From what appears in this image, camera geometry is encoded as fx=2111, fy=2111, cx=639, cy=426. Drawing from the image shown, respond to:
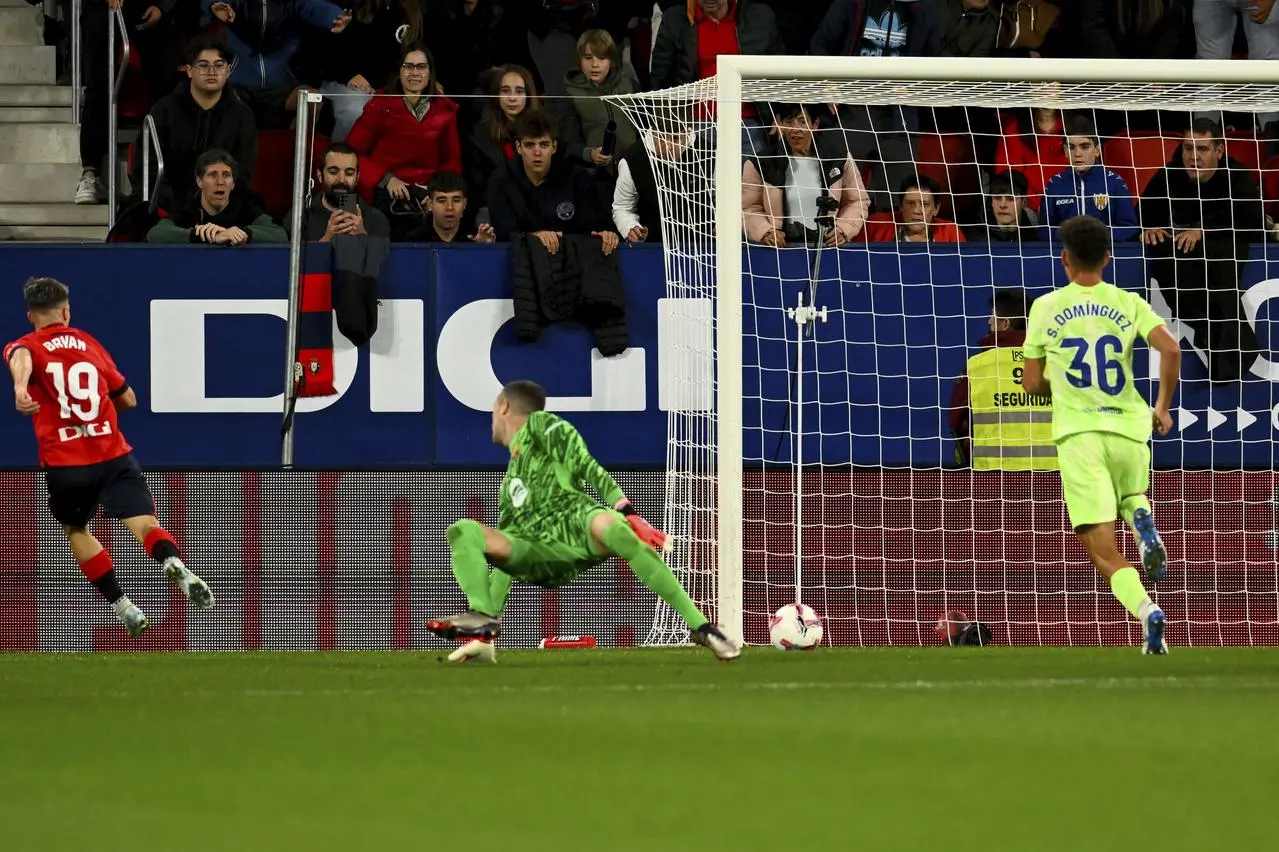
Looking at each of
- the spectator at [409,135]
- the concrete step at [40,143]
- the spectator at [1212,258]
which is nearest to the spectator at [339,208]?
the spectator at [409,135]

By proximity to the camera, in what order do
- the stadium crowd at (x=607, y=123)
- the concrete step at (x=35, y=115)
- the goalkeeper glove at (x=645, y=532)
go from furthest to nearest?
the concrete step at (x=35, y=115)
the stadium crowd at (x=607, y=123)
the goalkeeper glove at (x=645, y=532)

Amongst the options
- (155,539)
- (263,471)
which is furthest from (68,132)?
(155,539)

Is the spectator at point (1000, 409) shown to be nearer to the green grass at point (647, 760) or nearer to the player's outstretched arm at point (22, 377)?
the green grass at point (647, 760)

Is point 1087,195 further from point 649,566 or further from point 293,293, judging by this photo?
point 649,566

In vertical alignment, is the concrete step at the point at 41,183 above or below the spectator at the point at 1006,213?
above

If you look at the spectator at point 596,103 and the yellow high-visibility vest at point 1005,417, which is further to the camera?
the spectator at point 596,103

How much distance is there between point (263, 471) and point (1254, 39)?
305 inches

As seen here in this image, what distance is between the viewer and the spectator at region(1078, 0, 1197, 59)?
14969mm

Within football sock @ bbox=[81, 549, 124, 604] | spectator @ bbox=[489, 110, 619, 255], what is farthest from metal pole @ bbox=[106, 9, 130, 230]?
football sock @ bbox=[81, 549, 124, 604]

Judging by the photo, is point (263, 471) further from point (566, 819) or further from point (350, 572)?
point (566, 819)

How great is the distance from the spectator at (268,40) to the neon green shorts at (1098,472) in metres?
7.35

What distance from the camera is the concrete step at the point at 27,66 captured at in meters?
15.4

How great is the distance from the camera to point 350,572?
11875mm

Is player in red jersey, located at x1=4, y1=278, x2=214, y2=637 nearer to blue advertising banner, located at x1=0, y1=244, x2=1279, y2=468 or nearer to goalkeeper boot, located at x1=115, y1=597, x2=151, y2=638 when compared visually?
goalkeeper boot, located at x1=115, y1=597, x2=151, y2=638
